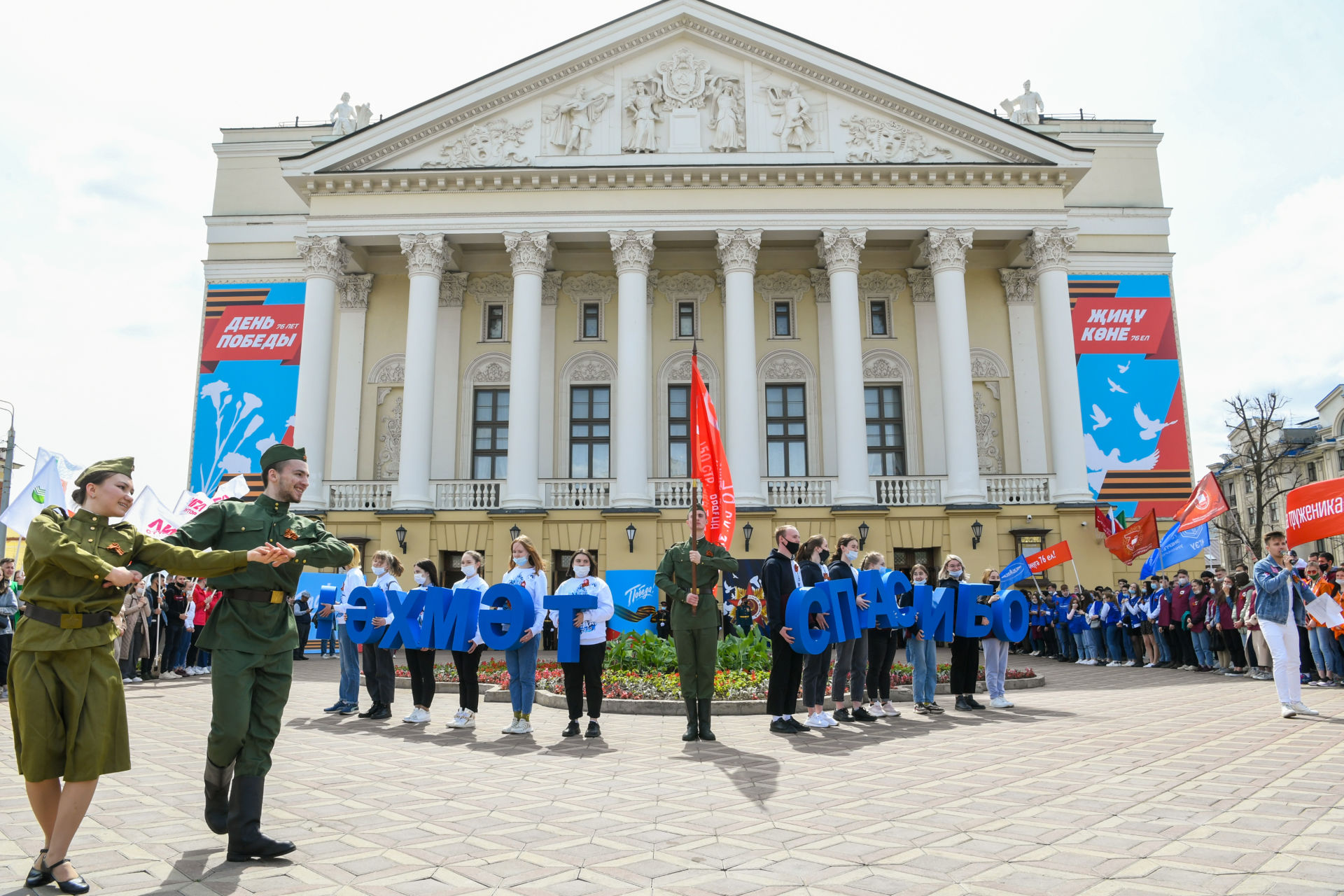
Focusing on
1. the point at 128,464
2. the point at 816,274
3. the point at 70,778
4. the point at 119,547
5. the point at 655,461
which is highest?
the point at 816,274

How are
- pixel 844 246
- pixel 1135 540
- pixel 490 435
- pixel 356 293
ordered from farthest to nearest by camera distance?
pixel 356 293, pixel 490 435, pixel 844 246, pixel 1135 540

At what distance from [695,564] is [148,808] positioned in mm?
5172

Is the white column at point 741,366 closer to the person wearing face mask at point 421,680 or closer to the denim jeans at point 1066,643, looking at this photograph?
the denim jeans at point 1066,643

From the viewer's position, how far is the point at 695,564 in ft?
30.1

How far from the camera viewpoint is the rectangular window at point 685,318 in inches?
1222

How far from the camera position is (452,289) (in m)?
31.0

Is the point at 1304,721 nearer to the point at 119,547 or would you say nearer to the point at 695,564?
the point at 695,564

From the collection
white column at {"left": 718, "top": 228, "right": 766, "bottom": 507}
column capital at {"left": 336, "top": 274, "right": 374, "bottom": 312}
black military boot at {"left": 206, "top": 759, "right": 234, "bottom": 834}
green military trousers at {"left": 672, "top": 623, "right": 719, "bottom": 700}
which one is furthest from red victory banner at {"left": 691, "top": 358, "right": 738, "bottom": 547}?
column capital at {"left": 336, "top": 274, "right": 374, "bottom": 312}

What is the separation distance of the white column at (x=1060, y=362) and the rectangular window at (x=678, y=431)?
1182 cm

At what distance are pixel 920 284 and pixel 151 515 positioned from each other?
2460 centimetres

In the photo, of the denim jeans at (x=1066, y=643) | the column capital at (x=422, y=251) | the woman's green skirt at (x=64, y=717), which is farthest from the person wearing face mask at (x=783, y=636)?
the column capital at (x=422, y=251)

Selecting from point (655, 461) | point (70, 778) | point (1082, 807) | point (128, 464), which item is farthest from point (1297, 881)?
point (655, 461)

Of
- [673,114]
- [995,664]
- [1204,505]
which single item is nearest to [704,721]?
[995,664]

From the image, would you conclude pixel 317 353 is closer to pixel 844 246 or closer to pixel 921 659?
pixel 844 246
